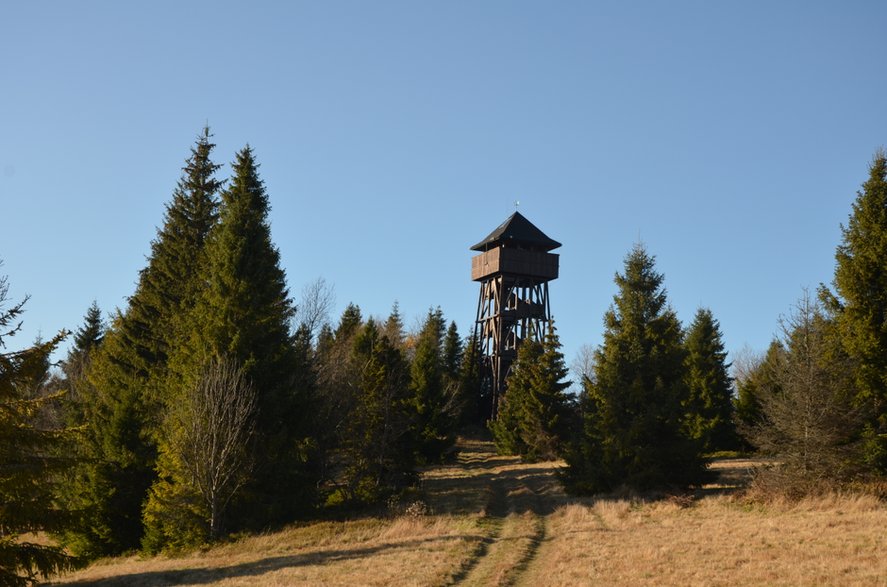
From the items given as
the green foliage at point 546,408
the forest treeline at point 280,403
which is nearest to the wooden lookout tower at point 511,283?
the green foliage at point 546,408

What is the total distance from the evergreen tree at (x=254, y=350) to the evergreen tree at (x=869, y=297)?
19.4 m

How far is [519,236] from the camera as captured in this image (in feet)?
192

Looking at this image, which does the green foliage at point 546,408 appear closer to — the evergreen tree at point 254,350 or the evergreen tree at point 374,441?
the evergreen tree at point 374,441

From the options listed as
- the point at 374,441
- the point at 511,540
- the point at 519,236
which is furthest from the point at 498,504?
the point at 519,236

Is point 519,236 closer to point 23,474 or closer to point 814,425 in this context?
point 814,425

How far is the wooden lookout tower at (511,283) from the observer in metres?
57.2

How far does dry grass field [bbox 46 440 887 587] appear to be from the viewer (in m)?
15.0

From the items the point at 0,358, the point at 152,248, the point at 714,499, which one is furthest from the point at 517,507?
the point at 152,248

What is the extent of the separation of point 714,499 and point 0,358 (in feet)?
72.2

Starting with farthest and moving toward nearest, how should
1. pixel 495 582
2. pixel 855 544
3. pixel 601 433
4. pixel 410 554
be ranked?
pixel 601 433
pixel 410 554
pixel 855 544
pixel 495 582

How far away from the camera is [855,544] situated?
16000mm

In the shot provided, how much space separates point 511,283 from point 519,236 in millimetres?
3870

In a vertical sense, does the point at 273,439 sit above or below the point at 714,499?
above

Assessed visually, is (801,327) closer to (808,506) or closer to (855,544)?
(808,506)
